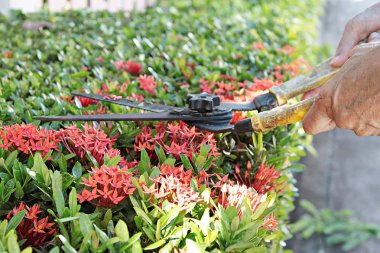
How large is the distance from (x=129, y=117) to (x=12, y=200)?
1.70 feet

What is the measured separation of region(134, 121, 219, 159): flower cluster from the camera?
209 centimetres

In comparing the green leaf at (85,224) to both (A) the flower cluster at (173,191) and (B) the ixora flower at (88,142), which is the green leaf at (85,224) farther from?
(B) the ixora flower at (88,142)

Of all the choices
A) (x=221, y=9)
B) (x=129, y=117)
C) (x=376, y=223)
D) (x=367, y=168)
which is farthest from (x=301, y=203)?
(x=129, y=117)

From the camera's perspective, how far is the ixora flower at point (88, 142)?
1.99m

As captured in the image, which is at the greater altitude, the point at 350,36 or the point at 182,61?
the point at 350,36

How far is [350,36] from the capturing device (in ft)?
8.74

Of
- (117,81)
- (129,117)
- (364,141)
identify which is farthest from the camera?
(364,141)

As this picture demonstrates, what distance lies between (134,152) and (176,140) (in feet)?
0.53

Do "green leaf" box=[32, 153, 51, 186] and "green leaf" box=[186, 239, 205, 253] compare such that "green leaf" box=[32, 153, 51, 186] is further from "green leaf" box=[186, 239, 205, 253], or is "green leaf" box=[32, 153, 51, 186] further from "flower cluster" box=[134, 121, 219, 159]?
"green leaf" box=[186, 239, 205, 253]

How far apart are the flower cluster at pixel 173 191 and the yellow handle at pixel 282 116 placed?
389mm

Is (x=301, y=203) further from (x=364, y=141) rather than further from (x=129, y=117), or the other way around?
(x=129, y=117)

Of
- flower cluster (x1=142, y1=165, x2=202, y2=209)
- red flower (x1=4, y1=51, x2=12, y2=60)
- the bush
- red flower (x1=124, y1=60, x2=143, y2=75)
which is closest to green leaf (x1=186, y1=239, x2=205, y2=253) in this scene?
the bush

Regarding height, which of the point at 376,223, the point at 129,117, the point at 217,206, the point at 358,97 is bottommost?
the point at 376,223

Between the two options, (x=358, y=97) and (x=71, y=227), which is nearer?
(x=71, y=227)
